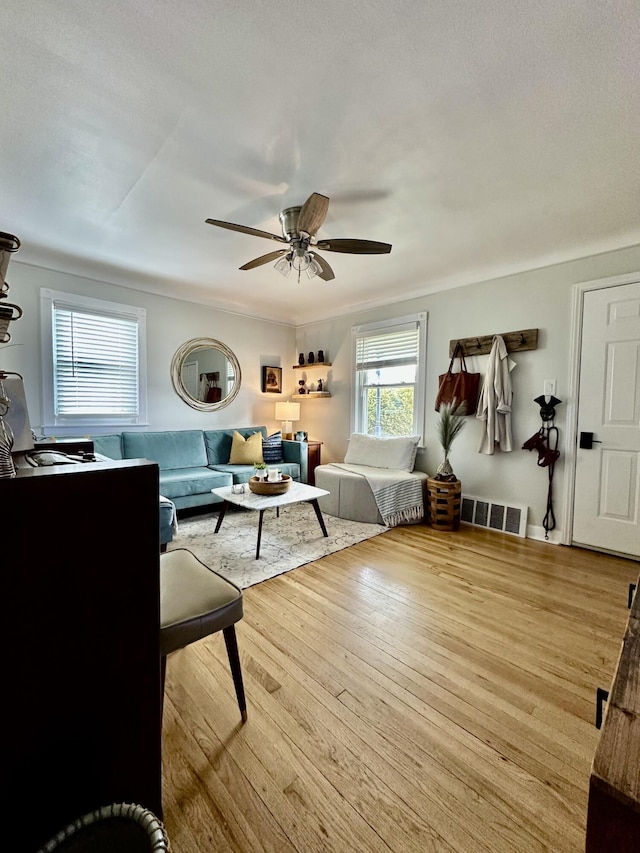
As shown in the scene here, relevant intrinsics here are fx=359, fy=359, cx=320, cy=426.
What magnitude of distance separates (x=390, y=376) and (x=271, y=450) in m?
1.78

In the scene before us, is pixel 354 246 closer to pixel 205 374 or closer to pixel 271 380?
pixel 205 374

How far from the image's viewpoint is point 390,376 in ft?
14.7

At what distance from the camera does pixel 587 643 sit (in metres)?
1.85

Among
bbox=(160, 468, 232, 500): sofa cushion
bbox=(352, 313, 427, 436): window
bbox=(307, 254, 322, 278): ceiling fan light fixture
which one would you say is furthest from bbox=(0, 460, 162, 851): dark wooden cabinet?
bbox=(352, 313, 427, 436): window

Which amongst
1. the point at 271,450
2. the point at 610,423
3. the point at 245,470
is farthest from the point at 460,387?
the point at 245,470

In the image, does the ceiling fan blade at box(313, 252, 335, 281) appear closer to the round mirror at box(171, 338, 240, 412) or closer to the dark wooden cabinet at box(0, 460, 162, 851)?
the dark wooden cabinet at box(0, 460, 162, 851)

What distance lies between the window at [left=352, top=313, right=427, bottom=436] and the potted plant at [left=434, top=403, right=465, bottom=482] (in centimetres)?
45

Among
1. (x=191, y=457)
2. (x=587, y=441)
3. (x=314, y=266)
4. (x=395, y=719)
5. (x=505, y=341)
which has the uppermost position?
(x=314, y=266)

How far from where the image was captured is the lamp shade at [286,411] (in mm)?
5121

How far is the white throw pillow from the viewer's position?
4.07 meters

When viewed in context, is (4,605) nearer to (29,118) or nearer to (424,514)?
(29,118)

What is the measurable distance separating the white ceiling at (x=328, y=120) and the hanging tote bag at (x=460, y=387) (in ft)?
3.87

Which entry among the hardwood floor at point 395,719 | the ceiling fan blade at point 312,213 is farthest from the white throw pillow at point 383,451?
the ceiling fan blade at point 312,213

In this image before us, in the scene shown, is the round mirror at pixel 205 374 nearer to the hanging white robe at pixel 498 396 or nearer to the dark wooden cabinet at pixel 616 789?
the hanging white robe at pixel 498 396
